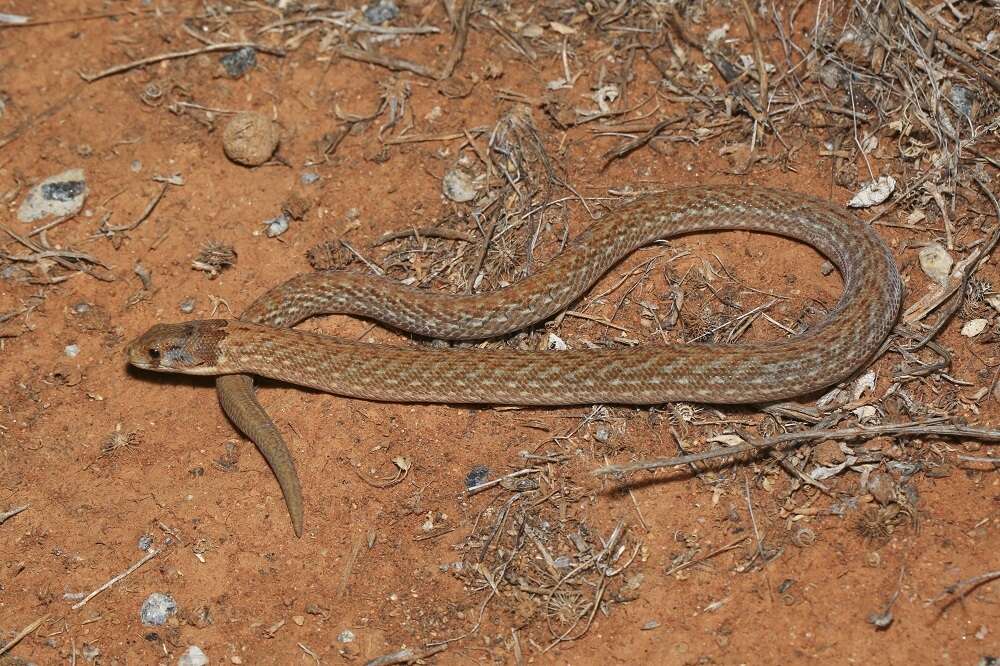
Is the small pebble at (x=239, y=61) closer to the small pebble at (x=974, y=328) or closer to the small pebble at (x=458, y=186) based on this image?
the small pebble at (x=458, y=186)

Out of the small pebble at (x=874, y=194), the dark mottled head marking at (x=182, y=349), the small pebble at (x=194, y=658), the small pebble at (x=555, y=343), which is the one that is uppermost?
the small pebble at (x=874, y=194)

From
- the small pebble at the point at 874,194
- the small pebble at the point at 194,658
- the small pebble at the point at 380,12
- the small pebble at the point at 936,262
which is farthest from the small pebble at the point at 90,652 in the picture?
the small pebble at the point at 936,262

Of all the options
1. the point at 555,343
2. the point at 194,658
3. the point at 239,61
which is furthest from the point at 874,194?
the point at 194,658

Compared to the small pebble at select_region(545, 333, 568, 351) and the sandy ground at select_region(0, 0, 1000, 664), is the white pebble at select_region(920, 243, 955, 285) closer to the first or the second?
the sandy ground at select_region(0, 0, 1000, 664)

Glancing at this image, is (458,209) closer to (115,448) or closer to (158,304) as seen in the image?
(158,304)

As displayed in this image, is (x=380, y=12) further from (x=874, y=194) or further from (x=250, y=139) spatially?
(x=874, y=194)

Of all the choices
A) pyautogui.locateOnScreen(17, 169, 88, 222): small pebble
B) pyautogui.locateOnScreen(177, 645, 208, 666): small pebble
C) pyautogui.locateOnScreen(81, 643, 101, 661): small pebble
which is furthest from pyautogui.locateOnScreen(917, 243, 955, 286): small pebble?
pyautogui.locateOnScreen(17, 169, 88, 222): small pebble
